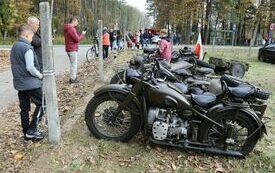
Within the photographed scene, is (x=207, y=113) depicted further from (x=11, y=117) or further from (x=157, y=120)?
(x=11, y=117)

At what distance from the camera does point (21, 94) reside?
627cm

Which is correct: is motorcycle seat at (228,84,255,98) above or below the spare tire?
above

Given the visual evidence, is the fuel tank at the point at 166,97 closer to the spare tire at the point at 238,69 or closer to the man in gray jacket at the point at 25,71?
the man in gray jacket at the point at 25,71

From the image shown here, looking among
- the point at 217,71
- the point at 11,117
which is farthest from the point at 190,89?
the point at 217,71

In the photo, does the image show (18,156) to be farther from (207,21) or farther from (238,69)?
(207,21)

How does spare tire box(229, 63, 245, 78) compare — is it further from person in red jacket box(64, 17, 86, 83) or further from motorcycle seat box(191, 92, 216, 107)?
motorcycle seat box(191, 92, 216, 107)

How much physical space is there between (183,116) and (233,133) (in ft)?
2.66

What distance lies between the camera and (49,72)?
5.89m

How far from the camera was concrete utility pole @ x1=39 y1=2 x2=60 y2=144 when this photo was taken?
18.7 ft

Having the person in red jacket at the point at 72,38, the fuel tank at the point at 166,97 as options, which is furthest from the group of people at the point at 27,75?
the person in red jacket at the point at 72,38

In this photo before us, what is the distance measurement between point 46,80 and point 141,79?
Answer: 4.64ft

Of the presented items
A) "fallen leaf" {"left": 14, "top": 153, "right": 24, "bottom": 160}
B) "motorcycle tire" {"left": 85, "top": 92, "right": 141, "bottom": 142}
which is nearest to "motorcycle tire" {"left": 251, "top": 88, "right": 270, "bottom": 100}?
"motorcycle tire" {"left": 85, "top": 92, "right": 141, "bottom": 142}

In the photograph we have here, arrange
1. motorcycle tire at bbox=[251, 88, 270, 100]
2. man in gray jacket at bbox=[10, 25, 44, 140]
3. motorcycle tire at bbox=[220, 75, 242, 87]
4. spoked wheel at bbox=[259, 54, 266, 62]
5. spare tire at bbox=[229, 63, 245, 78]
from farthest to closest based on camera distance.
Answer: spoked wheel at bbox=[259, 54, 266, 62], spare tire at bbox=[229, 63, 245, 78], motorcycle tire at bbox=[220, 75, 242, 87], motorcycle tire at bbox=[251, 88, 270, 100], man in gray jacket at bbox=[10, 25, 44, 140]

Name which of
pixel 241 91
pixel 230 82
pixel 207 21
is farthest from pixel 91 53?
pixel 207 21
